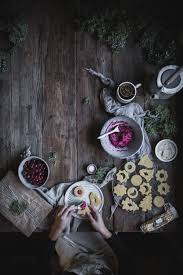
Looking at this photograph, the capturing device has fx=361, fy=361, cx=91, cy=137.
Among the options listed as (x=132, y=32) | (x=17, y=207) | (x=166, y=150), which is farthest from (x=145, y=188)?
(x=132, y=32)

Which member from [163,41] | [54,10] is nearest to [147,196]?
[163,41]

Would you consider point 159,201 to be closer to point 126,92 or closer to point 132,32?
point 126,92

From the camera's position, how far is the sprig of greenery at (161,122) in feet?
9.82

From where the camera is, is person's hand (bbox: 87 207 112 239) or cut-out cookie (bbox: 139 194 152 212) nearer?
person's hand (bbox: 87 207 112 239)

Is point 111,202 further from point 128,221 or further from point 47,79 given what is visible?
point 47,79

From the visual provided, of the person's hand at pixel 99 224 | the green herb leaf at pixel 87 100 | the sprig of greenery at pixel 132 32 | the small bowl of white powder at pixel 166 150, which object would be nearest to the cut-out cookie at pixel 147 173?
the small bowl of white powder at pixel 166 150

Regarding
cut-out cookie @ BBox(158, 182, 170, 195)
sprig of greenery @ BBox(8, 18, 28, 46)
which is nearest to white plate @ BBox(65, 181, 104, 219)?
cut-out cookie @ BBox(158, 182, 170, 195)

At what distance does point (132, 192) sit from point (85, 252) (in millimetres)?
634

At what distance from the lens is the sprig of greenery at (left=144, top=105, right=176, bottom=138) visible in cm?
299

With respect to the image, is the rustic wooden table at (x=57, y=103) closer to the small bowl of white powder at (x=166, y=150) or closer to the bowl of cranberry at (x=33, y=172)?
the bowl of cranberry at (x=33, y=172)

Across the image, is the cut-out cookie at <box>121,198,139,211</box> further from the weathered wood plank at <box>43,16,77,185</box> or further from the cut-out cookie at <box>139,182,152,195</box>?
the weathered wood plank at <box>43,16,77,185</box>

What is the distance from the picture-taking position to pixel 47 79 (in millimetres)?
3004

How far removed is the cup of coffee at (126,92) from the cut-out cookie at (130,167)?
20.4 inches

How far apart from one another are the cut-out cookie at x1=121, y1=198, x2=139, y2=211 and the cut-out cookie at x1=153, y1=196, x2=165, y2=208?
0.16 meters
